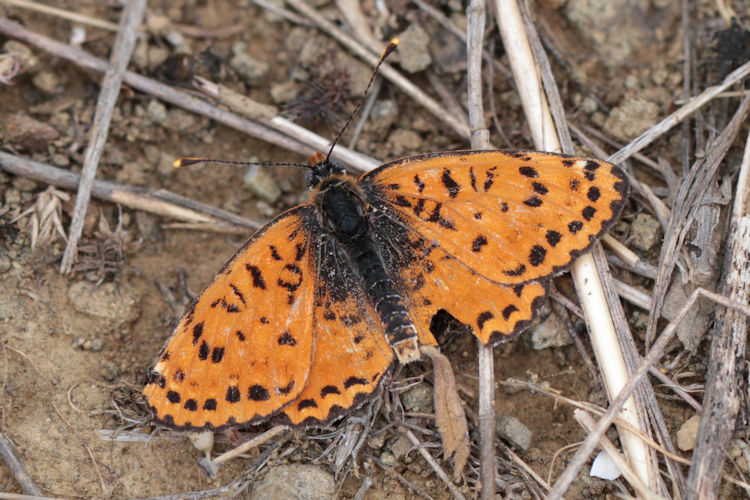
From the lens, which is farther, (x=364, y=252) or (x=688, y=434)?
(x=364, y=252)

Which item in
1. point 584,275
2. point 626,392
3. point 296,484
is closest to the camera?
point 626,392

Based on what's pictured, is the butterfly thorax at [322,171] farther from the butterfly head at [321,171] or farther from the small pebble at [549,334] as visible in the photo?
the small pebble at [549,334]

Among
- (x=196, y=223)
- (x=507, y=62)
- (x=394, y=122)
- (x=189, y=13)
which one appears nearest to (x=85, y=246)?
(x=196, y=223)

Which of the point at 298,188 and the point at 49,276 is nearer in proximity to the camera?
the point at 49,276

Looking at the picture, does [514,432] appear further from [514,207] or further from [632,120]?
[632,120]

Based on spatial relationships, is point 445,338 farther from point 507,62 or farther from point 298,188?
point 507,62

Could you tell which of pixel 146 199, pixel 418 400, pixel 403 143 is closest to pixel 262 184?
pixel 146 199
